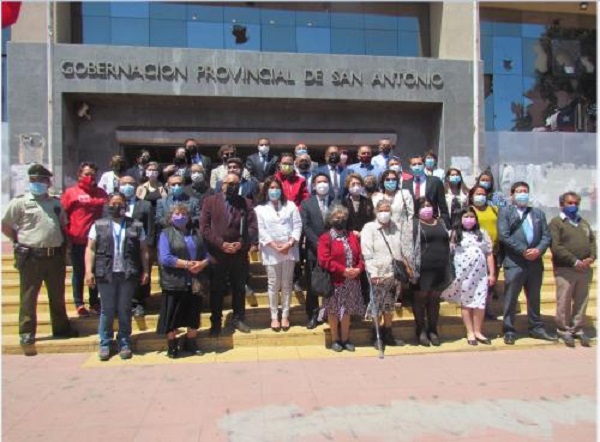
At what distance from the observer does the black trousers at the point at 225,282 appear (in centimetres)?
637

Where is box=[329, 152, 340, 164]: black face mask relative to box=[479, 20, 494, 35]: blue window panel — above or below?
below

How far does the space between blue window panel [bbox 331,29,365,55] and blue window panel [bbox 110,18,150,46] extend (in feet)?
17.7

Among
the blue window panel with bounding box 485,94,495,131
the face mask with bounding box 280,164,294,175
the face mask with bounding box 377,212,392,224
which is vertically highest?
the blue window panel with bounding box 485,94,495,131

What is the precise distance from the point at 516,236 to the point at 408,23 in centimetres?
1113

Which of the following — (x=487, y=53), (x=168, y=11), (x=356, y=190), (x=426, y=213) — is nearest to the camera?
(x=426, y=213)

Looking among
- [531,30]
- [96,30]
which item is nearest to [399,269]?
[96,30]

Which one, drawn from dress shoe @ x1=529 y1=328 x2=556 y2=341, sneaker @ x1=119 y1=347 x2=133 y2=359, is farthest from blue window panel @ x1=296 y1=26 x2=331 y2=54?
sneaker @ x1=119 y1=347 x2=133 y2=359

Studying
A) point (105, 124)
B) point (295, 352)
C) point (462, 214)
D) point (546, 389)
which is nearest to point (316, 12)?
point (105, 124)

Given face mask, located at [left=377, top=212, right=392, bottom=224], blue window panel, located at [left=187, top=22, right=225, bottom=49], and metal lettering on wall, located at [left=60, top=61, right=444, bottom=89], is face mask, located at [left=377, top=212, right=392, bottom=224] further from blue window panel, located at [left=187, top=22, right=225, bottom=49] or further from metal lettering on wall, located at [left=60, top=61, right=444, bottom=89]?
blue window panel, located at [left=187, top=22, right=225, bottom=49]

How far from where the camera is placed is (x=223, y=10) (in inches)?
578

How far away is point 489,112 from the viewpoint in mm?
15633

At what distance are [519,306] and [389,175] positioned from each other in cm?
304

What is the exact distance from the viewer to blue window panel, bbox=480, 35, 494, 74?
15844 millimetres

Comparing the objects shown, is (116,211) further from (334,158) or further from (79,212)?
(334,158)
